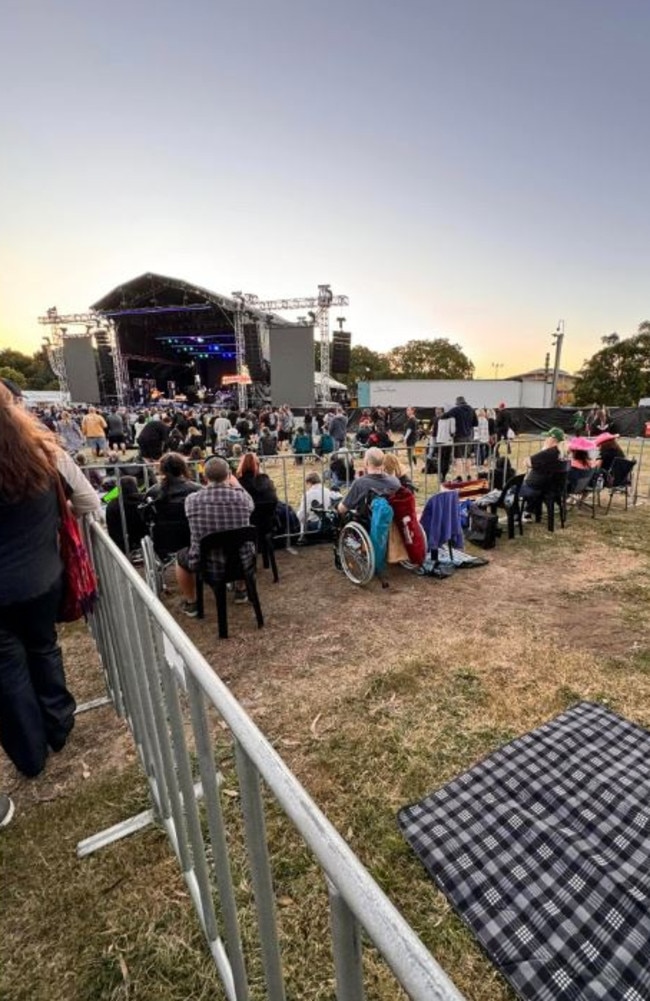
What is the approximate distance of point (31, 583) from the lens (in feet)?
6.71

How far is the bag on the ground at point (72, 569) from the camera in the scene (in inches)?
88.1

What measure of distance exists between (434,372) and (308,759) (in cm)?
7368

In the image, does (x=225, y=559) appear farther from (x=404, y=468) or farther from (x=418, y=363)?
(x=418, y=363)

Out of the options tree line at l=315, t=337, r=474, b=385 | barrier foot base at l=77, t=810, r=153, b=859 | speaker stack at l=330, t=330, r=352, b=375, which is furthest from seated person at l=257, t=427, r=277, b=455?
tree line at l=315, t=337, r=474, b=385

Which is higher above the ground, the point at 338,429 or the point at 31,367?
the point at 31,367

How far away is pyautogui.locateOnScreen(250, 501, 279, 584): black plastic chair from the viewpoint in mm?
4759

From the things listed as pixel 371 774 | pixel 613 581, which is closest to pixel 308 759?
pixel 371 774

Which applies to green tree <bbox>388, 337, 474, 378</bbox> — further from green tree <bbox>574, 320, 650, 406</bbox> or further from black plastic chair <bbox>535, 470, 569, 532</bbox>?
black plastic chair <bbox>535, 470, 569, 532</bbox>

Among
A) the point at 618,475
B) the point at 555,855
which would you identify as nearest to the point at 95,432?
the point at 618,475

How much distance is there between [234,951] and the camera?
4.00 feet

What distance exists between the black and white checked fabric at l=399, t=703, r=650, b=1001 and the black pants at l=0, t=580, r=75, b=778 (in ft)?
6.20

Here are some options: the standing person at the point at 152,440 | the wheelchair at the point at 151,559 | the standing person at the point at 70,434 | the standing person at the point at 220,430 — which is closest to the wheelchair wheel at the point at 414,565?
the wheelchair at the point at 151,559

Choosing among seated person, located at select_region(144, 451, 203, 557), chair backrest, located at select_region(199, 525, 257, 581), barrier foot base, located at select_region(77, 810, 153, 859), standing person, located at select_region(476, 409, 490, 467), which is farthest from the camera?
standing person, located at select_region(476, 409, 490, 467)

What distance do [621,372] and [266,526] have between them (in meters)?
48.3
